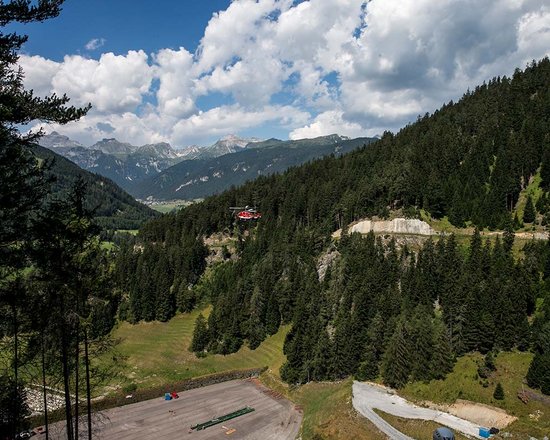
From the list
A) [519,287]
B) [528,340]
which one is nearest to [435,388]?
[528,340]

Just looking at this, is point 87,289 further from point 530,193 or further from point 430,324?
point 530,193

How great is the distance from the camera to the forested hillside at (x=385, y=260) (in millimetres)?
71250

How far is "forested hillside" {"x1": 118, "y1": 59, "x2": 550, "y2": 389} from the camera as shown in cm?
7125

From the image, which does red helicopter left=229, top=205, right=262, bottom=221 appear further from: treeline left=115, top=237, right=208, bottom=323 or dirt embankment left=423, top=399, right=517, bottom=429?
dirt embankment left=423, top=399, right=517, bottom=429

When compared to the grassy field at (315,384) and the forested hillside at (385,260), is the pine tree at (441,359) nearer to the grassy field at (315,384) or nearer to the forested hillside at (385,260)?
the forested hillside at (385,260)

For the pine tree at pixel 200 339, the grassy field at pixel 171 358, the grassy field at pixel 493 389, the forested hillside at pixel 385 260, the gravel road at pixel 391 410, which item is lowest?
the grassy field at pixel 171 358

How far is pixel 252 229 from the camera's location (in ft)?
496

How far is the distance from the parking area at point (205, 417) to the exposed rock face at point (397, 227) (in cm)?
4968

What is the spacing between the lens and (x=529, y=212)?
322 feet

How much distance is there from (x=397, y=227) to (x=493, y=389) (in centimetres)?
5305

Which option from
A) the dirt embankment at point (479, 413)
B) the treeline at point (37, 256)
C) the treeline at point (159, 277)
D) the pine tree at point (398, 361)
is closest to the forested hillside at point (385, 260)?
the pine tree at point (398, 361)

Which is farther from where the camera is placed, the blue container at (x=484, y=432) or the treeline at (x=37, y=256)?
the blue container at (x=484, y=432)

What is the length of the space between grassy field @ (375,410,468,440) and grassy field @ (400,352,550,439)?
827 cm

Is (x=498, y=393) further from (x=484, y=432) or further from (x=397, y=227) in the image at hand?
(x=397, y=227)
